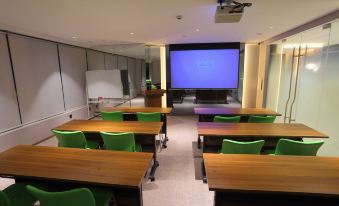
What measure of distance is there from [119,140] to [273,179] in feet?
6.07

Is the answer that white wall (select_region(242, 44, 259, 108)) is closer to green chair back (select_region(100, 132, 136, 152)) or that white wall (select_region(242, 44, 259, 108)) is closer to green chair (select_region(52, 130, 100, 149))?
green chair back (select_region(100, 132, 136, 152))

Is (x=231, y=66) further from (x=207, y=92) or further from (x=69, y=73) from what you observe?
(x=69, y=73)

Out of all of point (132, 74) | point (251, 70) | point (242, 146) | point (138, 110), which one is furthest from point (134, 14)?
point (132, 74)

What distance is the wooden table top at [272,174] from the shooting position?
4.38ft

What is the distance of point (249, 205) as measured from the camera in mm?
1658

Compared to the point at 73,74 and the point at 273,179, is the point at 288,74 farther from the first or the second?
the point at 73,74

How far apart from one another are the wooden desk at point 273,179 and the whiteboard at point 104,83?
5.05m

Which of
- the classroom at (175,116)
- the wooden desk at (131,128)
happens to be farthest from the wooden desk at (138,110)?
the wooden desk at (131,128)

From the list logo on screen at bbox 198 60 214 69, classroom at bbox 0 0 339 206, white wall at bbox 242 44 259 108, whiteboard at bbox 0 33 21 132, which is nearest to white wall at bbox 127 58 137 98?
classroom at bbox 0 0 339 206

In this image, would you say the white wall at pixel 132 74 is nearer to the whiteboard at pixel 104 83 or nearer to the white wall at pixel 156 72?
the white wall at pixel 156 72

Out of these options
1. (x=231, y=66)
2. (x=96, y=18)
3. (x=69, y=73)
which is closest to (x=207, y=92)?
(x=231, y=66)

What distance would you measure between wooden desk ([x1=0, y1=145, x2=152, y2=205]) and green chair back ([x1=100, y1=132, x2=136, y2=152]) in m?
0.55

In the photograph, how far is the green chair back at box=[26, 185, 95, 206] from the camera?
50.1 inches

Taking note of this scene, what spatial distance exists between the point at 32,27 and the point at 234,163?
4212 mm
